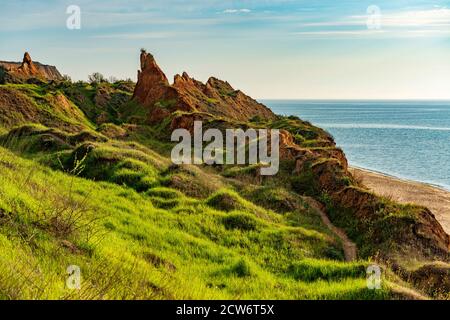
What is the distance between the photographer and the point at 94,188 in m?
19.1

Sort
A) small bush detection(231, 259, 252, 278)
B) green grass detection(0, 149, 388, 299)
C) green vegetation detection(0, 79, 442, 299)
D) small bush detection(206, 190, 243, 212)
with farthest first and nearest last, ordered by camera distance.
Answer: small bush detection(206, 190, 243, 212) → small bush detection(231, 259, 252, 278) → green vegetation detection(0, 79, 442, 299) → green grass detection(0, 149, 388, 299)

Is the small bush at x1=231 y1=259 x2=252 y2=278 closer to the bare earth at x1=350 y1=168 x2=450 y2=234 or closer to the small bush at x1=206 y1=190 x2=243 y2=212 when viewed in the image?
the small bush at x1=206 y1=190 x2=243 y2=212

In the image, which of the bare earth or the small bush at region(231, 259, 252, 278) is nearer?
the small bush at region(231, 259, 252, 278)

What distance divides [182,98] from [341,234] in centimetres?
3373

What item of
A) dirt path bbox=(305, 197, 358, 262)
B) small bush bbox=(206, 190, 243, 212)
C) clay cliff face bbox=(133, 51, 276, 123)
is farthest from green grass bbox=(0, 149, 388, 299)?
clay cliff face bbox=(133, 51, 276, 123)

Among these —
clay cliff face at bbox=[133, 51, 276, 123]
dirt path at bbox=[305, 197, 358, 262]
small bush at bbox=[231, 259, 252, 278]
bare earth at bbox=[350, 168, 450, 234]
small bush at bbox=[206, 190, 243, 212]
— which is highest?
clay cliff face at bbox=[133, 51, 276, 123]

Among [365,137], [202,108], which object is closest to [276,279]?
[202,108]

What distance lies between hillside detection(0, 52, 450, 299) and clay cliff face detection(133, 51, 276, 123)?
751 inches

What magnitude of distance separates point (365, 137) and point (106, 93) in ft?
271

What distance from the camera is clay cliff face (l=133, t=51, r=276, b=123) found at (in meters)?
49.9

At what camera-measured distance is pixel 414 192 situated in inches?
1949

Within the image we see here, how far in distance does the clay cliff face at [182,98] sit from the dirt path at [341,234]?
91.1 feet

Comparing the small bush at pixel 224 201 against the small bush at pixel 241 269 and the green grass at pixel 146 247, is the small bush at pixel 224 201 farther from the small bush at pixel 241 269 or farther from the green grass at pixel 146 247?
the small bush at pixel 241 269

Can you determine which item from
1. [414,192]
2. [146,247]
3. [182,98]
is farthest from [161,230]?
[414,192]
